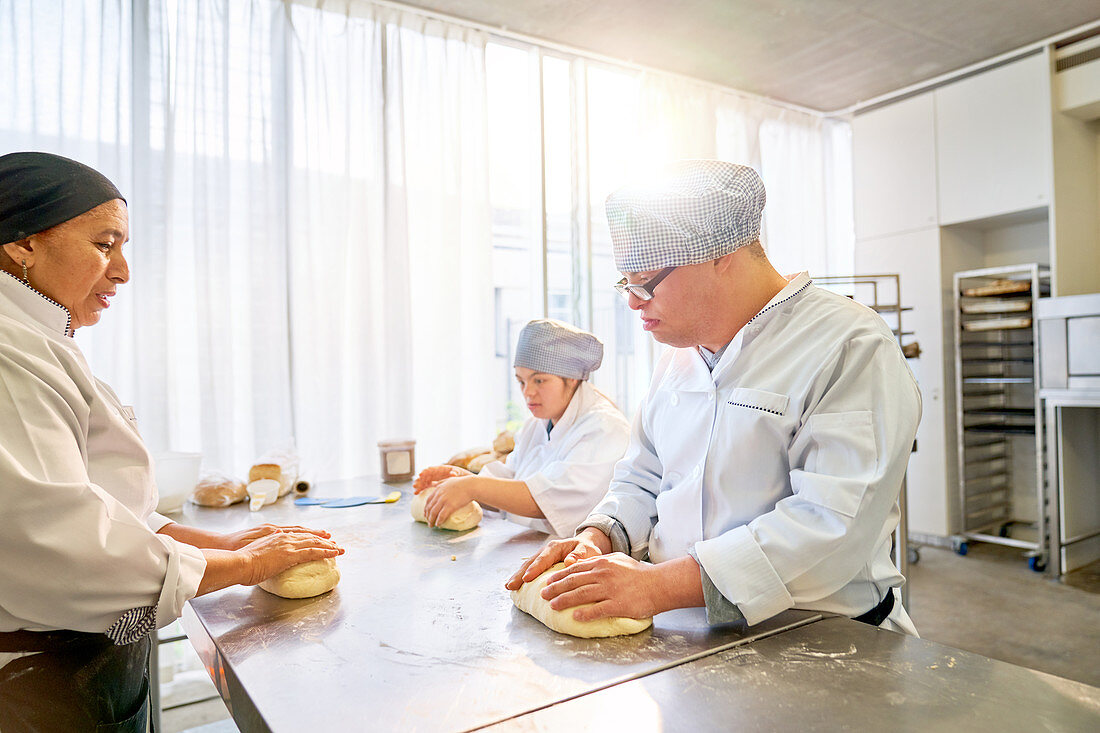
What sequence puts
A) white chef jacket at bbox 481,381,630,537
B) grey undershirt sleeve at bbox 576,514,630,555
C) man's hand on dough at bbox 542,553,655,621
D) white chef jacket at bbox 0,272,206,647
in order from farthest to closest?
white chef jacket at bbox 481,381,630,537
grey undershirt sleeve at bbox 576,514,630,555
man's hand on dough at bbox 542,553,655,621
white chef jacket at bbox 0,272,206,647

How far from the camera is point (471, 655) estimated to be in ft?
3.43

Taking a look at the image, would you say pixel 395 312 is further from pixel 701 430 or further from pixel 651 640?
pixel 651 640

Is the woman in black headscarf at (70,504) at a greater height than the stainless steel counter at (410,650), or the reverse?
the woman in black headscarf at (70,504)

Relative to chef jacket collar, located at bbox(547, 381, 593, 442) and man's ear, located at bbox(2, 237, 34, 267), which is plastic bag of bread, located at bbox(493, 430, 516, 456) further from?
man's ear, located at bbox(2, 237, 34, 267)

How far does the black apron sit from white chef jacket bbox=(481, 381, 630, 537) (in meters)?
1.02

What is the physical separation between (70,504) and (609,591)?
78cm

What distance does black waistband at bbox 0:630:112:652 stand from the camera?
1047 mm

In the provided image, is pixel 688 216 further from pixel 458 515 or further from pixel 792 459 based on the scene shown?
pixel 458 515

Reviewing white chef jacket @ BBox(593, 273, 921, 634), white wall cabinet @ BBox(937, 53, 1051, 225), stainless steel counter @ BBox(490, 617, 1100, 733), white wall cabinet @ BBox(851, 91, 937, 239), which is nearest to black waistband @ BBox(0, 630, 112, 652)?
stainless steel counter @ BBox(490, 617, 1100, 733)

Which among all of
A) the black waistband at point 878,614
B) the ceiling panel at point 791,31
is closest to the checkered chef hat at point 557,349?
the black waistband at point 878,614

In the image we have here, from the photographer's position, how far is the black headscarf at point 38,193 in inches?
44.7

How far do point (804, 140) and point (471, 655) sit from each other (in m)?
5.19

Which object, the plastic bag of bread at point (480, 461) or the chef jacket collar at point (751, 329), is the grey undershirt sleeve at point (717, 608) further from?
the plastic bag of bread at point (480, 461)

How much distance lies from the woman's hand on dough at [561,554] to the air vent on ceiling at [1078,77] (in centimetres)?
436
